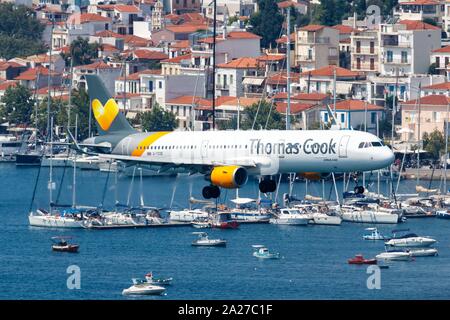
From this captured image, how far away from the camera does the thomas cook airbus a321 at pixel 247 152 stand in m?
60.9

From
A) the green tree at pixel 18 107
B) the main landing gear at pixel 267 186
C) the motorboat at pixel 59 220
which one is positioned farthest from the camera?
the green tree at pixel 18 107

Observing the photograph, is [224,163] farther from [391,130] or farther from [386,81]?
[386,81]

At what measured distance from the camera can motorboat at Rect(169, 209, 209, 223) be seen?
449 feet

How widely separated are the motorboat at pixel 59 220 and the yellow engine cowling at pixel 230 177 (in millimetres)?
73192

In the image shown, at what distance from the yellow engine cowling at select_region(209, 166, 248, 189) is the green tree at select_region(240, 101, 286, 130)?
3888 inches

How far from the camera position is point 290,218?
137000 mm

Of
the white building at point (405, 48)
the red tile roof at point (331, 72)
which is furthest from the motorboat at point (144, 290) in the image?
the white building at point (405, 48)

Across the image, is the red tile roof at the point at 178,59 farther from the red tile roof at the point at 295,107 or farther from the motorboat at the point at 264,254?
the motorboat at the point at 264,254

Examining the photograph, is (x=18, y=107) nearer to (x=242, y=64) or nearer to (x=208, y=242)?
(x=242, y=64)

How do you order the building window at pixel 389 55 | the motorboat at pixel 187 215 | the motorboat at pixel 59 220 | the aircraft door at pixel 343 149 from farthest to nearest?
the building window at pixel 389 55, the motorboat at pixel 187 215, the motorboat at pixel 59 220, the aircraft door at pixel 343 149

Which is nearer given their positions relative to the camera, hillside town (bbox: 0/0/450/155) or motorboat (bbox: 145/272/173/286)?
motorboat (bbox: 145/272/173/286)

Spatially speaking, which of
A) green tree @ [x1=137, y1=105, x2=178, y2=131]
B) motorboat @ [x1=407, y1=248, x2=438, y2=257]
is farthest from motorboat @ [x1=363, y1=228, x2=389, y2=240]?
green tree @ [x1=137, y1=105, x2=178, y2=131]

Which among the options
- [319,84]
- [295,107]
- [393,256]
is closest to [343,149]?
[393,256]

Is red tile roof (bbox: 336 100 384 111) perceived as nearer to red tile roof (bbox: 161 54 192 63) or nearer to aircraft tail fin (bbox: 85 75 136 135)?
red tile roof (bbox: 161 54 192 63)
